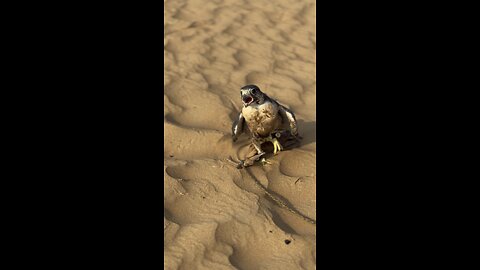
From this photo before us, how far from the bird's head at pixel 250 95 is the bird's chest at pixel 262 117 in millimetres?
36

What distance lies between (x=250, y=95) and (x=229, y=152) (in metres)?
0.47

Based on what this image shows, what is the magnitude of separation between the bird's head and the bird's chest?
0.04m

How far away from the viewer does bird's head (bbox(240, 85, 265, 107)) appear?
2482 millimetres

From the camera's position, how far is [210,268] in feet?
6.33

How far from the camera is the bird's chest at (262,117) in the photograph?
100 inches

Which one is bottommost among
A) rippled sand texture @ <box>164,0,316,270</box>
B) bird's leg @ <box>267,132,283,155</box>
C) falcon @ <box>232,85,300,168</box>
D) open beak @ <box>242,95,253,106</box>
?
rippled sand texture @ <box>164,0,316,270</box>

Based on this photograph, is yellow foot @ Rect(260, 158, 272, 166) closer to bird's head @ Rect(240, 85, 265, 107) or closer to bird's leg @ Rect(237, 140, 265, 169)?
bird's leg @ Rect(237, 140, 265, 169)

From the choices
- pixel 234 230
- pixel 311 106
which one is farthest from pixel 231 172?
pixel 311 106

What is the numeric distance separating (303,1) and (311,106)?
2.95 meters

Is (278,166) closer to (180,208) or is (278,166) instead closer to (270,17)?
(180,208)

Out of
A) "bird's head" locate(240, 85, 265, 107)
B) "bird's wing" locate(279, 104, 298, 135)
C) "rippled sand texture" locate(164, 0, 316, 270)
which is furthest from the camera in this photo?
"bird's wing" locate(279, 104, 298, 135)

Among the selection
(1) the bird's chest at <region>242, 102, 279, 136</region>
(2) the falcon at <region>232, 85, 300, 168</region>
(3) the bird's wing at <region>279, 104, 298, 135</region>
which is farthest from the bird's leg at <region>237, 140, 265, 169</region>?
(3) the bird's wing at <region>279, 104, 298, 135</region>

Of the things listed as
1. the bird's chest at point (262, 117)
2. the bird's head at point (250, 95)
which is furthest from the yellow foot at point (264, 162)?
the bird's head at point (250, 95)

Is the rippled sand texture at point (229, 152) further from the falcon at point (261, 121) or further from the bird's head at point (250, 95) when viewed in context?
the bird's head at point (250, 95)
